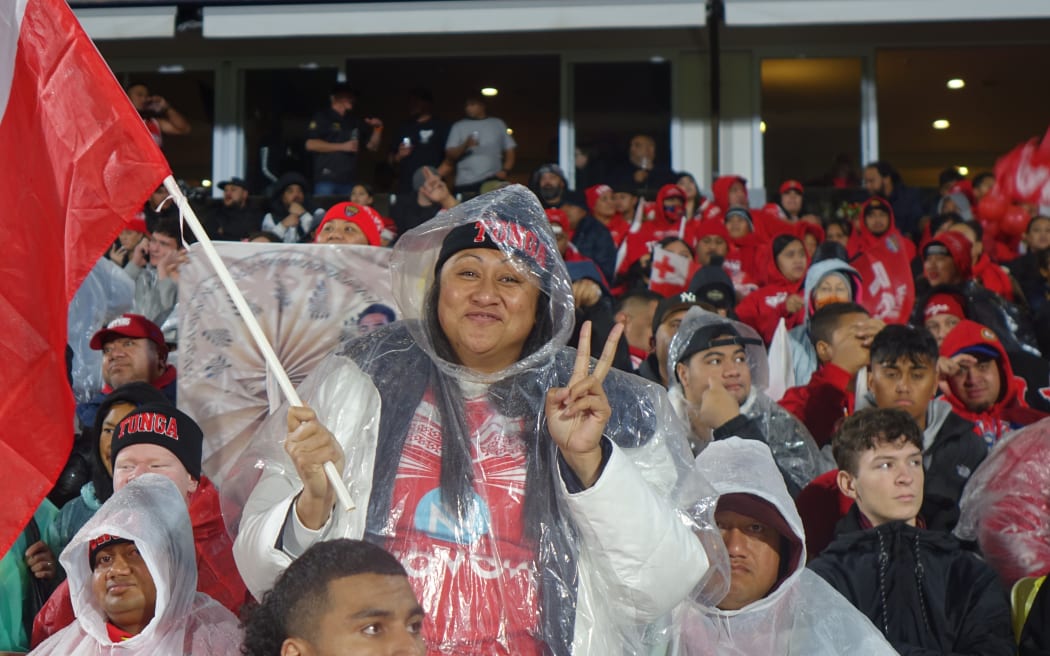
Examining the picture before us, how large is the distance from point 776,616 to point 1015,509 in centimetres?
140

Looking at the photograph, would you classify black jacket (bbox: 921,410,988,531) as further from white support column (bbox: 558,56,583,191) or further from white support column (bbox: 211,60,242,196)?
white support column (bbox: 211,60,242,196)

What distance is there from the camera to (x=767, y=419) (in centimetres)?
571

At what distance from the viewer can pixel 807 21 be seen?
1271cm

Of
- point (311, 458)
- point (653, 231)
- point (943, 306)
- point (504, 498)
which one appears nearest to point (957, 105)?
point (653, 231)

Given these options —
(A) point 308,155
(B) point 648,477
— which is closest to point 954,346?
(B) point 648,477

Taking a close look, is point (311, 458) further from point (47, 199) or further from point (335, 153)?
point (335, 153)

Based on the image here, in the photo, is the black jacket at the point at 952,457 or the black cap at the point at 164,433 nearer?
the black cap at the point at 164,433

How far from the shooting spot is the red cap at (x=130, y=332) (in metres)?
6.45

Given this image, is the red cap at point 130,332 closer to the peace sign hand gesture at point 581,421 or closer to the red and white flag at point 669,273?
the peace sign hand gesture at point 581,421

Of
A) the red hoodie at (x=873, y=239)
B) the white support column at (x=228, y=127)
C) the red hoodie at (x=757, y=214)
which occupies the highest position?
the white support column at (x=228, y=127)

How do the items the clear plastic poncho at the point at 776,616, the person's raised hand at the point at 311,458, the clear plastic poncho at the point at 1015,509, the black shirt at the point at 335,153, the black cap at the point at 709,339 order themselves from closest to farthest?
1. the person's raised hand at the point at 311,458
2. the clear plastic poncho at the point at 776,616
3. the clear plastic poncho at the point at 1015,509
4. the black cap at the point at 709,339
5. the black shirt at the point at 335,153

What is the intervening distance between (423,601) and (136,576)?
4.19ft

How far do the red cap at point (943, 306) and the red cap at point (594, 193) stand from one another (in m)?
4.12

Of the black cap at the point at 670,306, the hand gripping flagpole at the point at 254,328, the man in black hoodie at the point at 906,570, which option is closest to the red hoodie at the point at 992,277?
the black cap at the point at 670,306
